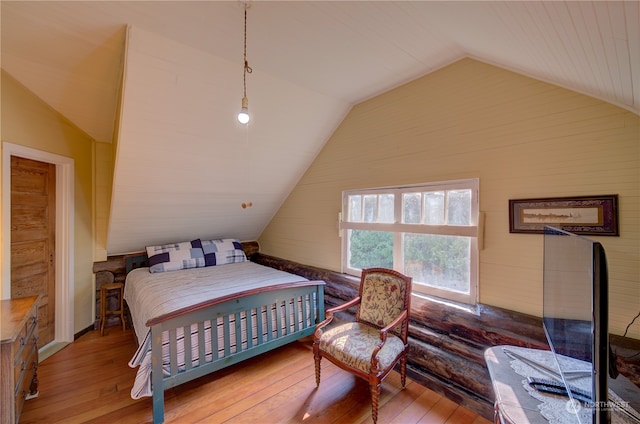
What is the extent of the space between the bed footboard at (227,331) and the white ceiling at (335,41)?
5.62ft

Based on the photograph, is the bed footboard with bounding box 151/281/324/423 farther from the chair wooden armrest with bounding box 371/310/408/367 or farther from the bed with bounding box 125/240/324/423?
the chair wooden armrest with bounding box 371/310/408/367

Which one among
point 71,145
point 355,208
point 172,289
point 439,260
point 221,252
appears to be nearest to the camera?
point 439,260

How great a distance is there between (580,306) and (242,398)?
7.27ft

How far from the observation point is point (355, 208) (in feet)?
10.2

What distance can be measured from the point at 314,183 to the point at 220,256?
1787 mm

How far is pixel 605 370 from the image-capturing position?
2.24ft

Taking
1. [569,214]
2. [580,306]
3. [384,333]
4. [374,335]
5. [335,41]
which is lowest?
[374,335]

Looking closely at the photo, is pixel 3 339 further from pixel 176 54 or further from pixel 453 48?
pixel 453 48

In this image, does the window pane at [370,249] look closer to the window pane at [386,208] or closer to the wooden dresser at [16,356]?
the window pane at [386,208]

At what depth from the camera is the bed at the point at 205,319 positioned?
1867 mm

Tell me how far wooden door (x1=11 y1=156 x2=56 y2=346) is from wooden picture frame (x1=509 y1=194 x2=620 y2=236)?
436 cm

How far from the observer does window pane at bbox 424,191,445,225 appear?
7.72ft

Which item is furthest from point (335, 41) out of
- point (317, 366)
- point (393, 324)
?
point (317, 366)

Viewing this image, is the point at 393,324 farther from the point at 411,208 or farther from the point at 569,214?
the point at 569,214
